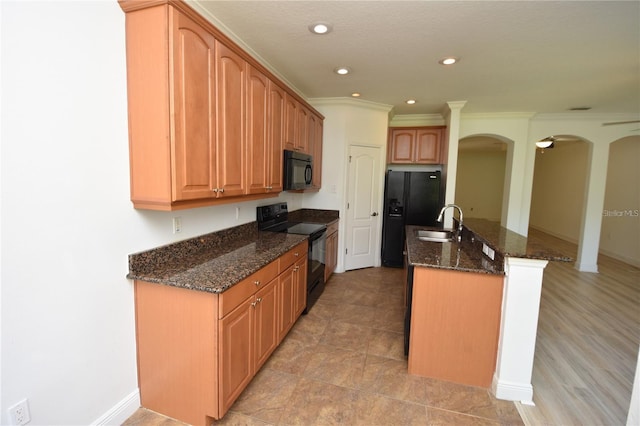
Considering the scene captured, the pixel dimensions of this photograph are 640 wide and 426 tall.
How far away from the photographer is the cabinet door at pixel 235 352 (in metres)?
1.61

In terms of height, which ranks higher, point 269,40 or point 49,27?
point 269,40

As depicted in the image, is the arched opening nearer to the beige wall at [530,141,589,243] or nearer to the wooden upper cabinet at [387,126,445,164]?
the beige wall at [530,141,589,243]

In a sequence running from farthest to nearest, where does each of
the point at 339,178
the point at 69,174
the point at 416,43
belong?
the point at 339,178 < the point at 416,43 < the point at 69,174

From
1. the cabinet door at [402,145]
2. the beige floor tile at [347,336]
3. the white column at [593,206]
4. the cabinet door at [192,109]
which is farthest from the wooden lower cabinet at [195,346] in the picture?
the white column at [593,206]

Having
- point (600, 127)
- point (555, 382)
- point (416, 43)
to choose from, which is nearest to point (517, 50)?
point (416, 43)

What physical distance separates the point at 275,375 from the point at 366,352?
0.78 metres

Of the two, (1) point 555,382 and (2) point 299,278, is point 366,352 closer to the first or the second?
(2) point 299,278

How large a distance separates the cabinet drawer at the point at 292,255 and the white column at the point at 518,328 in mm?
1564

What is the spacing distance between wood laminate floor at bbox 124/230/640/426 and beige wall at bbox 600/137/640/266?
2.85m

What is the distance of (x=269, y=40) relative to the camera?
2.45 meters

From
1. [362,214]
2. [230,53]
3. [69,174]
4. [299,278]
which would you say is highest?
[230,53]

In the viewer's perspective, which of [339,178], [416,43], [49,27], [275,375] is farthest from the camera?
[339,178]

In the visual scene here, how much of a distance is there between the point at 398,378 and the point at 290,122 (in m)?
A: 2.46

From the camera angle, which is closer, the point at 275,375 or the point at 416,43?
the point at 275,375
